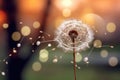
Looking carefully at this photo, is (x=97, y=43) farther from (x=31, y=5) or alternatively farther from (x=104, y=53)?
(x=31, y=5)

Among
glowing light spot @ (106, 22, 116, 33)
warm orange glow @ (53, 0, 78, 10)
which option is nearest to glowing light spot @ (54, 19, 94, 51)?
warm orange glow @ (53, 0, 78, 10)

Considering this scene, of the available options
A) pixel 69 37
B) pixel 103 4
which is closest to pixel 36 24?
pixel 103 4

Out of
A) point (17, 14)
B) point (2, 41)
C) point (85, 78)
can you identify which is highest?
point (17, 14)

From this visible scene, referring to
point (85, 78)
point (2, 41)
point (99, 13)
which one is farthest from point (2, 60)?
point (99, 13)

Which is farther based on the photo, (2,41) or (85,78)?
(2,41)

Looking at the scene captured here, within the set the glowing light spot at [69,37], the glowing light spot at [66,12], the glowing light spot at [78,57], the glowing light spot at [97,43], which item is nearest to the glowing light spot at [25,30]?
the glowing light spot at [66,12]

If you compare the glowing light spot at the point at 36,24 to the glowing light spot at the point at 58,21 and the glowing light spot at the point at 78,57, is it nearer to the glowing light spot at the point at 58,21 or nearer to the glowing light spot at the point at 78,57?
the glowing light spot at the point at 58,21

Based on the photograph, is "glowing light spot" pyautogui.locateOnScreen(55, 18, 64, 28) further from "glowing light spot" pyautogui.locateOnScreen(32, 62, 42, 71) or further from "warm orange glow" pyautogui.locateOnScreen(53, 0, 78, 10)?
"glowing light spot" pyautogui.locateOnScreen(32, 62, 42, 71)

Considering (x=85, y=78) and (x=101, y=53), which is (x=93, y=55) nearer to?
(x=101, y=53)

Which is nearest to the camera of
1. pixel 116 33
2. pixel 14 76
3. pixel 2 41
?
→ pixel 14 76
